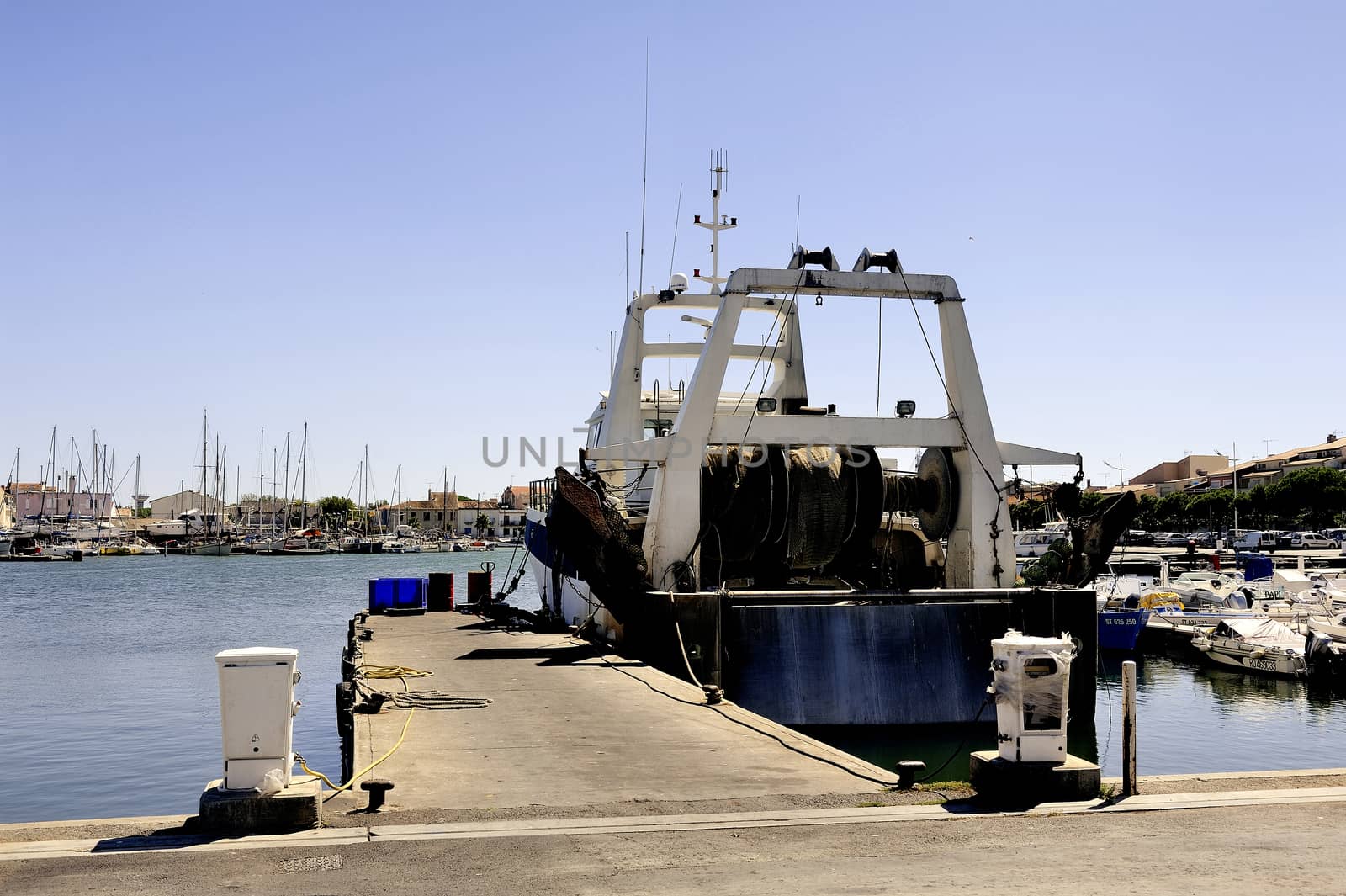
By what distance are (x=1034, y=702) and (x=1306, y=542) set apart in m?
94.9

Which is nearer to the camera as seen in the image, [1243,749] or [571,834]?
[571,834]

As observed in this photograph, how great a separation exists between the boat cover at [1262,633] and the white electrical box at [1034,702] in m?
24.8

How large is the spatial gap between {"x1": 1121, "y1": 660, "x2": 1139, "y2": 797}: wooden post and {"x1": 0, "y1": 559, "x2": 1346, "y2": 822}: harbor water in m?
2.23

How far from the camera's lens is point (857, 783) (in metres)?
9.60

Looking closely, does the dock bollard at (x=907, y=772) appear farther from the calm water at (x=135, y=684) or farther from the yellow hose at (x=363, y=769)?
the calm water at (x=135, y=684)

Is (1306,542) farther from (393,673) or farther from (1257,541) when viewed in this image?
(393,673)

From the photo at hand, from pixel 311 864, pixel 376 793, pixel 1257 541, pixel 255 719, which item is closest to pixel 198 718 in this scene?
pixel 376 793

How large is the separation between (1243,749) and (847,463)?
866cm

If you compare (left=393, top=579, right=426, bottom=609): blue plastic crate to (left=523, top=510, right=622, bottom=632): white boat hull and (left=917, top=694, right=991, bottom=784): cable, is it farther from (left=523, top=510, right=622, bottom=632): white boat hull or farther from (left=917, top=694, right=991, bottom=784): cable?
(left=917, top=694, right=991, bottom=784): cable

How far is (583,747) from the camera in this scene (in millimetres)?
11312

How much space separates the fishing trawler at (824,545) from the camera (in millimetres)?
17234

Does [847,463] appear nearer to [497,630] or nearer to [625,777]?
[497,630]

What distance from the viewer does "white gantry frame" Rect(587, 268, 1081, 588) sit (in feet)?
60.9

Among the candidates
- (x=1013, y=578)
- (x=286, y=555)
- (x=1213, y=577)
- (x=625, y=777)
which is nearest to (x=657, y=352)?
(x=1013, y=578)
